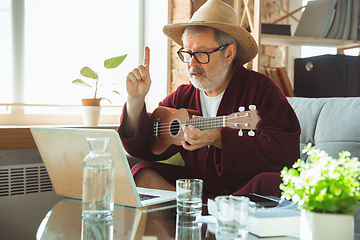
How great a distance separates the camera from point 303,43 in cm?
260

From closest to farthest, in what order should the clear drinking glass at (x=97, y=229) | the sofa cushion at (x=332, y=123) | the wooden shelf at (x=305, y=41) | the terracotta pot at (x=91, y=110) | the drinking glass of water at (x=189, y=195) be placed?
the clear drinking glass at (x=97, y=229) → the drinking glass of water at (x=189, y=195) → the sofa cushion at (x=332, y=123) → the terracotta pot at (x=91, y=110) → the wooden shelf at (x=305, y=41)

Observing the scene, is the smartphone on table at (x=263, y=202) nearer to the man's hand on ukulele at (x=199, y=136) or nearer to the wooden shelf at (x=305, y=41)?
the man's hand on ukulele at (x=199, y=136)

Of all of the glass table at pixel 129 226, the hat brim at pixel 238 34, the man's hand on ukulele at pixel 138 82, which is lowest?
the glass table at pixel 129 226

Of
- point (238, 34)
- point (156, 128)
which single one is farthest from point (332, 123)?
point (156, 128)

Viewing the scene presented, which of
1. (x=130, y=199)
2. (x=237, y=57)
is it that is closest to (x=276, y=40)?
(x=237, y=57)

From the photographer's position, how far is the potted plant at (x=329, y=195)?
636mm

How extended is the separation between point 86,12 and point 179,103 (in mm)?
1238

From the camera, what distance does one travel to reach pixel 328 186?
25.3 inches

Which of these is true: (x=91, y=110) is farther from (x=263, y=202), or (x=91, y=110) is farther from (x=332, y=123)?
(x=263, y=202)

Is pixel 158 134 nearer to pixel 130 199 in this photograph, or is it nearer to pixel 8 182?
pixel 130 199

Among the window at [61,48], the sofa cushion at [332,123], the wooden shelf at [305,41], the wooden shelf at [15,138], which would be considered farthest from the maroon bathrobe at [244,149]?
the window at [61,48]

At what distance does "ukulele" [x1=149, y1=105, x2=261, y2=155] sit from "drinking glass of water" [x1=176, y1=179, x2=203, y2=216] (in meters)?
0.46

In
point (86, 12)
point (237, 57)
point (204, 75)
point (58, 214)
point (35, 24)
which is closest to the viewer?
point (58, 214)

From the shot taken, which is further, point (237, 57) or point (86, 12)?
point (86, 12)
